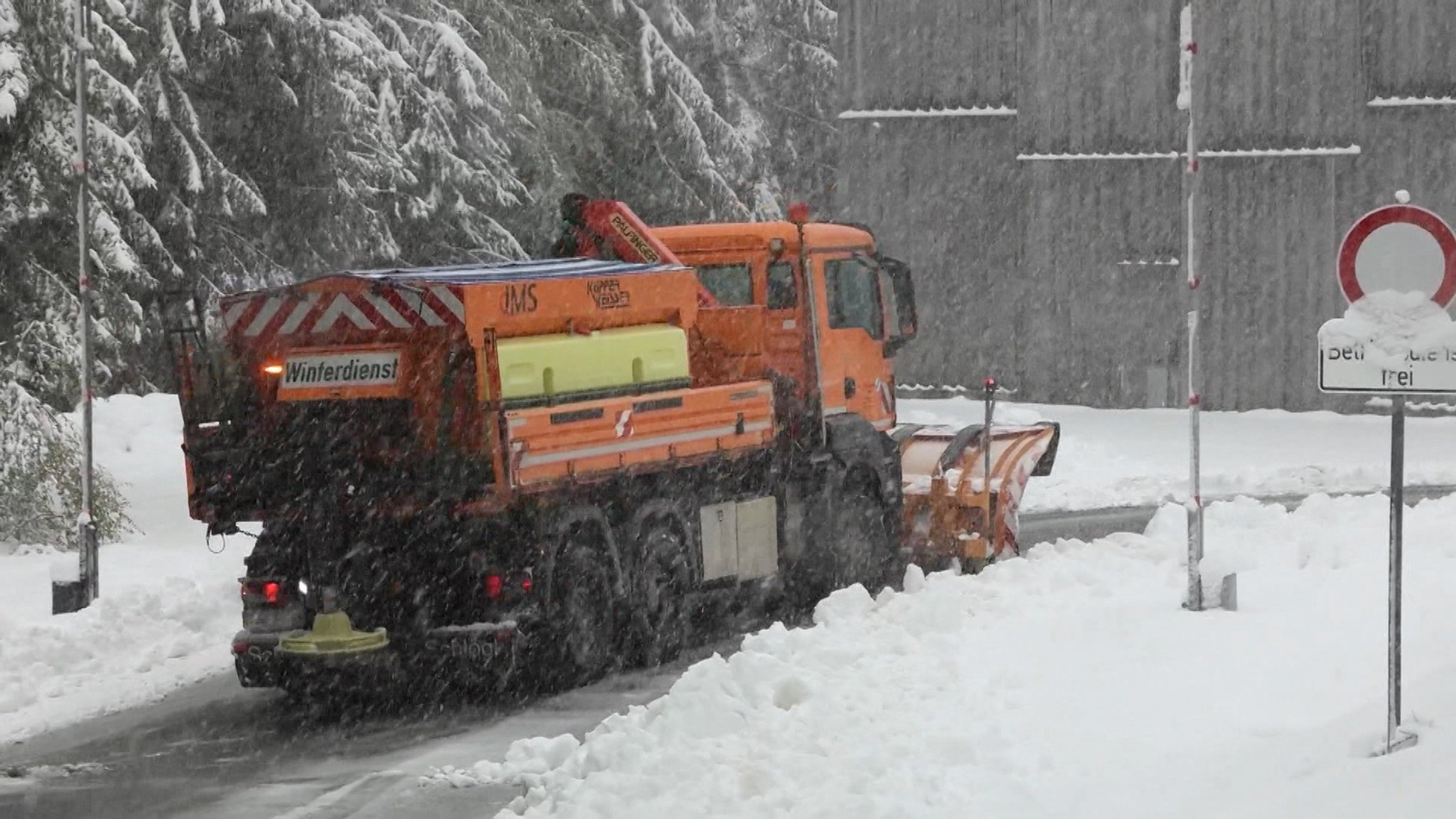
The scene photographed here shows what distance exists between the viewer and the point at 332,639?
11.6m

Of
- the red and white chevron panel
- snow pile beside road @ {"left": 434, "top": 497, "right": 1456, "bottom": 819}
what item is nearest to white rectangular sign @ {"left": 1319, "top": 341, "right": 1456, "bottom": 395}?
snow pile beside road @ {"left": 434, "top": 497, "right": 1456, "bottom": 819}

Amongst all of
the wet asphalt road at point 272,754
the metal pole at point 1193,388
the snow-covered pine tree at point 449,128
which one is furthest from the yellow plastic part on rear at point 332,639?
the snow-covered pine tree at point 449,128

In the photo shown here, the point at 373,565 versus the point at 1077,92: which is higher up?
the point at 1077,92

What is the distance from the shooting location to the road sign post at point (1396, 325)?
8.13 m

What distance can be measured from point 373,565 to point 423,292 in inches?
62.7

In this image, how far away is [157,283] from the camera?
2245 cm

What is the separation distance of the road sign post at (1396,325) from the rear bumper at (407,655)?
519 centimetres

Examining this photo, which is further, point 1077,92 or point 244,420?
point 1077,92

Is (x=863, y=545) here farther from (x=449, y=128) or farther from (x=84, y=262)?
(x=449, y=128)

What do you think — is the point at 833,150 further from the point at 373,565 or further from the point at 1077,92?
the point at 373,565

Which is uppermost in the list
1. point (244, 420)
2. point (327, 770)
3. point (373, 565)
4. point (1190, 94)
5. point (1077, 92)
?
point (1077, 92)

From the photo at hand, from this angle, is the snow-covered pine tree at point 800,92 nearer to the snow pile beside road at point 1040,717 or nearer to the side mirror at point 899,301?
the side mirror at point 899,301

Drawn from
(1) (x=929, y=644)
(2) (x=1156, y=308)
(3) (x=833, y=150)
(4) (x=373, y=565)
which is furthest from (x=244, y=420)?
(3) (x=833, y=150)

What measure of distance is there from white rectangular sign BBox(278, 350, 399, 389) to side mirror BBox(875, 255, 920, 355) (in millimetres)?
4939
